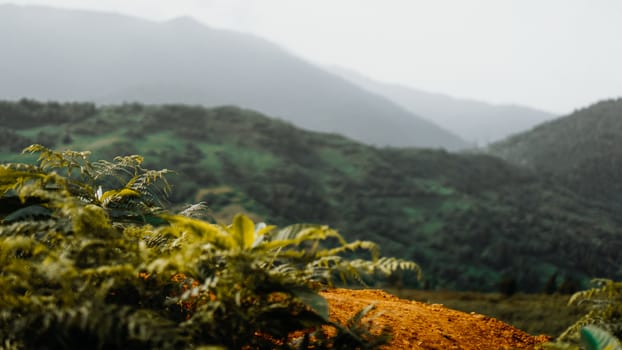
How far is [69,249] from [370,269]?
4.06ft

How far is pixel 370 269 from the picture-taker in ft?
5.78

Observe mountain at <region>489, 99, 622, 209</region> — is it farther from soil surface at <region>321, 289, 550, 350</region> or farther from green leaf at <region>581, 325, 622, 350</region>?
green leaf at <region>581, 325, 622, 350</region>

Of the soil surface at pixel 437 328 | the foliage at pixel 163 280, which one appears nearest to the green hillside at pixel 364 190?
the soil surface at pixel 437 328

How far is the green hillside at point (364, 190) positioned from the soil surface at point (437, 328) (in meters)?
34.5

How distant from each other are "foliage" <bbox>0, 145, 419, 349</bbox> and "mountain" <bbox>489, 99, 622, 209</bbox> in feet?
324

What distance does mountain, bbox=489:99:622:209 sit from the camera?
88750mm

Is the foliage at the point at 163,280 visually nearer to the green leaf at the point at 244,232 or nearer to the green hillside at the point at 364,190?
the green leaf at the point at 244,232

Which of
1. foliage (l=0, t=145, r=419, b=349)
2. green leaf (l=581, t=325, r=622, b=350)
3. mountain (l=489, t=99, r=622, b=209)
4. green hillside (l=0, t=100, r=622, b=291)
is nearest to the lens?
foliage (l=0, t=145, r=419, b=349)

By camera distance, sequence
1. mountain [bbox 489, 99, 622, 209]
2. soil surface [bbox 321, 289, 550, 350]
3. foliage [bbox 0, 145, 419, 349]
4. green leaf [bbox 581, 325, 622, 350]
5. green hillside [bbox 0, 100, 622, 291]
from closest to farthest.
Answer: foliage [bbox 0, 145, 419, 349] → green leaf [bbox 581, 325, 622, 350] → soil surface [bbox 321, 289, 550, 350] → green hillside [bbox 0, 100, 622, 291] → mountain [bbox 489, 99, 622, 209]

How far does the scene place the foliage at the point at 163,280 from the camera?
5.29 ft

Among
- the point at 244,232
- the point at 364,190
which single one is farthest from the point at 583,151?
the point at 244,232

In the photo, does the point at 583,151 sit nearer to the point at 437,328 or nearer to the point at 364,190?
the point at 364,190

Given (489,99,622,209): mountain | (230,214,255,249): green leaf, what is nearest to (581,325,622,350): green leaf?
(230,214,255,249): green leaf

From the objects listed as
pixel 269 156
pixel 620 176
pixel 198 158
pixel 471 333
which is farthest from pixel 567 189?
pixel 471 333
